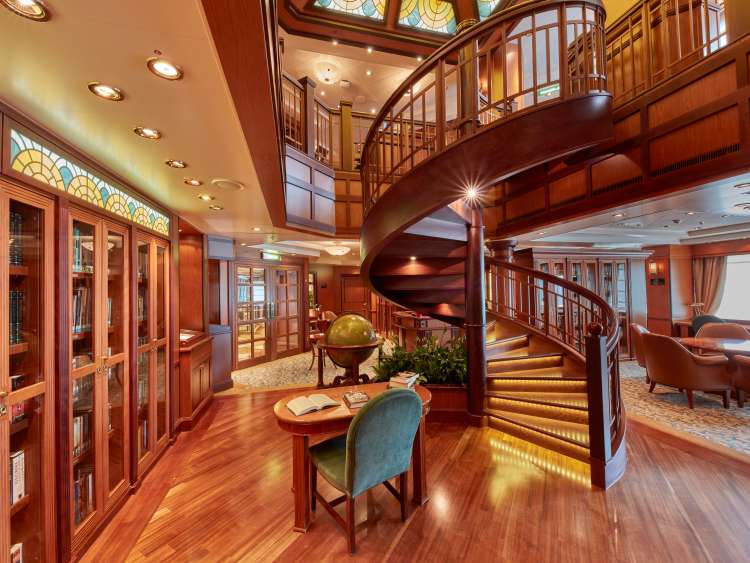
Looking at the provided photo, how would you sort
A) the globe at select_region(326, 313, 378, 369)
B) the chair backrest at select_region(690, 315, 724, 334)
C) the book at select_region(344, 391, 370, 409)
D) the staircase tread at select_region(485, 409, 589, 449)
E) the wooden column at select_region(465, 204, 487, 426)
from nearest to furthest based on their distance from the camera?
the book at select_region(344, 391, 370, 409) < the staircase tread at select_region(485, 409, 589, 449) < the wooden column at select_region(465, 204, 487, 426) < the globe at select_region(326, 313, 378, 369) < the chair backrest at select_region(690, 315, 724, 334)

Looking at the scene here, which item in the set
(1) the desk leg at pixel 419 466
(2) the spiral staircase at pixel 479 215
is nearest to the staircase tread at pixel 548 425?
(2) the spiral staircase at pixel 479 215

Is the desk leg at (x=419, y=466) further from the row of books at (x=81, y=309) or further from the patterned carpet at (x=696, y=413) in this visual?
the patterned carpet at (x=696, y=413)

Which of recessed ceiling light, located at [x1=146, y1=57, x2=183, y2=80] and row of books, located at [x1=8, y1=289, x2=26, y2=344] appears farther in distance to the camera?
row of books, located at [x1=8, y1=289, x2=26, y2=344]

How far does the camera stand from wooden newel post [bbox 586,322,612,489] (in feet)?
8.06

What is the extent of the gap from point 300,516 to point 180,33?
250 centimetres

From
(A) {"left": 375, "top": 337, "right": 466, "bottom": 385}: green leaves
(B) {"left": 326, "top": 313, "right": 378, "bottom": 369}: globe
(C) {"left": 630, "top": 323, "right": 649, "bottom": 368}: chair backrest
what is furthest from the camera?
(C) {"left": 630, "top": 323, "right": 649, "bottom": 368}: chair backrest

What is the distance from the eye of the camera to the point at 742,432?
340 cm

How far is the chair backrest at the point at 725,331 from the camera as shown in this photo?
4886 mm

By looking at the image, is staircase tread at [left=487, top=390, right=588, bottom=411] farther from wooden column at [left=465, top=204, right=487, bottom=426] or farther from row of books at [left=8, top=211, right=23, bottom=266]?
row of books at [left=8, top=211, right=23, bottom=266]

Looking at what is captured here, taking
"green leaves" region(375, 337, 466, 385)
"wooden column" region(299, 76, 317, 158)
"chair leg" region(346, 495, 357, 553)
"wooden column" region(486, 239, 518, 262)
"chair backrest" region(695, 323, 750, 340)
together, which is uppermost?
"wooden column" region(299, 76, 317, 158)

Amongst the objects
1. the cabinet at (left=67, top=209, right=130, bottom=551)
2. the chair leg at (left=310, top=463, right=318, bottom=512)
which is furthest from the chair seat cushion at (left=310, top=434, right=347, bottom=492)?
the cabinet at (left=67, top=209, right=130, bottom=551)

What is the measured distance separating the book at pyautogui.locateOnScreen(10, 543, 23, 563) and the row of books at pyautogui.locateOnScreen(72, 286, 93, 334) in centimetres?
106

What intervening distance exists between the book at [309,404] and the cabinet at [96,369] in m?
1.24

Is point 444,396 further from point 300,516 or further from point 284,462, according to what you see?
point 300,516
